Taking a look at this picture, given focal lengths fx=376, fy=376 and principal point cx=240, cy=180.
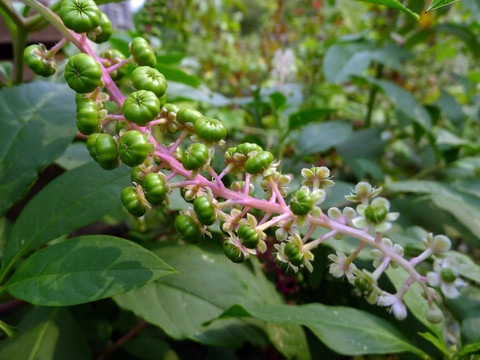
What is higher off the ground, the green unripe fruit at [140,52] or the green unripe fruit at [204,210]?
the green unripe fruit at [140,52]

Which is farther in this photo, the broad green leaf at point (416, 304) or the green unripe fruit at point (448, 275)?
the broad green leaf at point (416, 304)

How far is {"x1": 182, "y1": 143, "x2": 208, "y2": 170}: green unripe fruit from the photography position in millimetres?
632

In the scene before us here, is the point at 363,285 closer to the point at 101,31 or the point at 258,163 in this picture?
the point at 258,163

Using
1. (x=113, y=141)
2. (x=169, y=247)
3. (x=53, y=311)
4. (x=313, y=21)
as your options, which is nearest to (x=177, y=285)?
(x=169, y=247)

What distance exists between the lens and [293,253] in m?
0.62

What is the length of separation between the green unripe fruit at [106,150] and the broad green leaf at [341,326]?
426 mm

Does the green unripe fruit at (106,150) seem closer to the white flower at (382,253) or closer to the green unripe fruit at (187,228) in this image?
the green unripe fruit at (187,228)

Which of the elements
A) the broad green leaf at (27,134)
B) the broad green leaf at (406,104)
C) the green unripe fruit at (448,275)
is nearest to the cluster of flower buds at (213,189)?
the green unripe fruit at (448,275)

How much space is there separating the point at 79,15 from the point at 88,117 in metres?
0.19

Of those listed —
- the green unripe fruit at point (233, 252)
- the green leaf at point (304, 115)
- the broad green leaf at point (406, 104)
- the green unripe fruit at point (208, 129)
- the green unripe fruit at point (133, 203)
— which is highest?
the green unripe fruit at point (208, 129)

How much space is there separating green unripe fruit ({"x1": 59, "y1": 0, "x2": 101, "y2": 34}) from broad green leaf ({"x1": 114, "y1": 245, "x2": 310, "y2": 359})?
2.09ft

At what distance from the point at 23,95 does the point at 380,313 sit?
1.25 metres

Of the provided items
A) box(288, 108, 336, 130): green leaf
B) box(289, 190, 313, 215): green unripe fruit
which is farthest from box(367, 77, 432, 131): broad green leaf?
box(289, 190, 313, 215): green unripe fruit

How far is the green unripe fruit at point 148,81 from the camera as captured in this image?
2.16 feet
